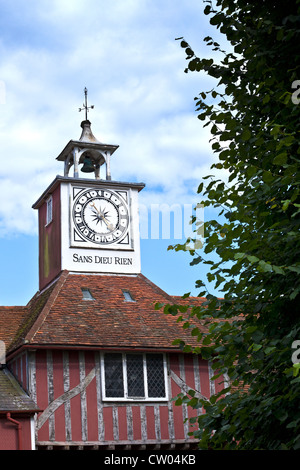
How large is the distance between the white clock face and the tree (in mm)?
15907

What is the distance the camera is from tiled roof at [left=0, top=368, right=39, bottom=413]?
1947 centimetres

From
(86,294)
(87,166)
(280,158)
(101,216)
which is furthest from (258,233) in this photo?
(87,166)

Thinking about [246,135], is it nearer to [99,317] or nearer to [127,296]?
[99,317]

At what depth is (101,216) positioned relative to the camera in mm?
25438

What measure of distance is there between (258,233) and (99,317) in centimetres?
1483

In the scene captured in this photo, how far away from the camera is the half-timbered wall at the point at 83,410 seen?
65.6 feet

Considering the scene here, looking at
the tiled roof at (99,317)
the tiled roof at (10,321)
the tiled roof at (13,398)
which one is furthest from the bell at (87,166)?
the tiled roof at (13,398)

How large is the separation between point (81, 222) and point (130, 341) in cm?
527

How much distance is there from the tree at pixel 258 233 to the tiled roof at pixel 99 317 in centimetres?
1236

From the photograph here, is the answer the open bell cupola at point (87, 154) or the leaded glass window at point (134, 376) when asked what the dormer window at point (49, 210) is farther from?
the leaded glass window at point (134, 376)

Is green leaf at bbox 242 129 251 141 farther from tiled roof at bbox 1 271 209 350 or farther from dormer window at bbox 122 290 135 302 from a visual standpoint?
dormer window at bbox 122 290 135 302

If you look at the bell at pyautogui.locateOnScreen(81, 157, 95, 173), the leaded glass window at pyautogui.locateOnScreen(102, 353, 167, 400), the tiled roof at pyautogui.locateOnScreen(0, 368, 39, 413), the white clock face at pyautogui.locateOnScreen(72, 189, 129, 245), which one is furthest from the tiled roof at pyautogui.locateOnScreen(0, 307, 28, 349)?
the bell at pyautogui.locateOnScreen(81, 157, 95, 173)

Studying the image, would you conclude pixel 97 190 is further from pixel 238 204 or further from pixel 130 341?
pixel 238 204

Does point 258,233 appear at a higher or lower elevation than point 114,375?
lower
